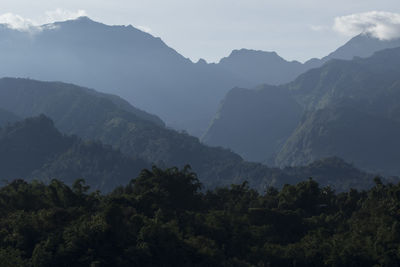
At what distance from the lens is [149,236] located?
182 ft

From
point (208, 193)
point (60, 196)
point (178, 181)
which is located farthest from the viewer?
point (208, 193)

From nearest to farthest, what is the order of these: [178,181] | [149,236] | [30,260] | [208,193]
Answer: [30,260], [149,236], [178,181], [208,193]

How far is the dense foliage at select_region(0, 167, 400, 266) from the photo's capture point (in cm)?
5338

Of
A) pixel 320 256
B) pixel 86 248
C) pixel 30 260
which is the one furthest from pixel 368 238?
pixel 30 260

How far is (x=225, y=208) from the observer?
8669cm

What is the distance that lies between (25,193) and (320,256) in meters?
34.0

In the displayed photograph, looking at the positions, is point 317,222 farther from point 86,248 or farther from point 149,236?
point 86,248

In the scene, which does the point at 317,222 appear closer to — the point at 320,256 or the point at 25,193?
the point at 320,256

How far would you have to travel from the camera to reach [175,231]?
189ft

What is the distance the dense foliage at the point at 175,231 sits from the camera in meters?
53.4

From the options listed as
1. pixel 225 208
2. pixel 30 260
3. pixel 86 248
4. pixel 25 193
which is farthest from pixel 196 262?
pixel 225 208

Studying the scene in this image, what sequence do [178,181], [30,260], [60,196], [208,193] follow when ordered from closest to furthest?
[30,260] → [60,196] → [178,181] → [208,193]

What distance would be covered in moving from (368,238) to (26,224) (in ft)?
102

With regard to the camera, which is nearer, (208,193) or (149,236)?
(149,236)
